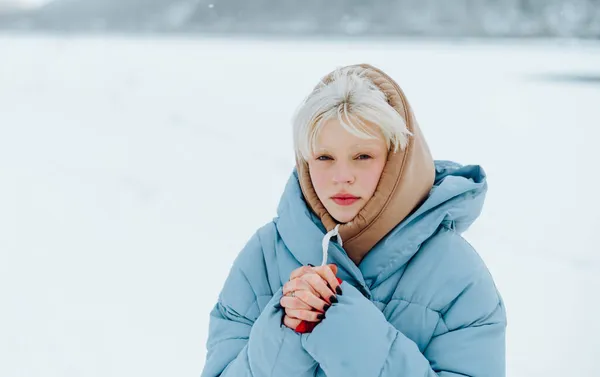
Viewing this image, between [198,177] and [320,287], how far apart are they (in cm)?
420

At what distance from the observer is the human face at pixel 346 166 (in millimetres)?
1063

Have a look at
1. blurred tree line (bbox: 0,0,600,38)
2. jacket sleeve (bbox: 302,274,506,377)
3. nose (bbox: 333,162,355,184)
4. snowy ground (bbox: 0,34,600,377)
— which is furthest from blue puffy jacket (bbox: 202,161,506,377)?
blurred tree line (bbox: 0,0,600,38)

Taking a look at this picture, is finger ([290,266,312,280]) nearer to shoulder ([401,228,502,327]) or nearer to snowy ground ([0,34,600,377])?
shoulder ([401,228,502,327])

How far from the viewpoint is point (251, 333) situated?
1.04m

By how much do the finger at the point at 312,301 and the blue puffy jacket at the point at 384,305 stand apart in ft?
0.06

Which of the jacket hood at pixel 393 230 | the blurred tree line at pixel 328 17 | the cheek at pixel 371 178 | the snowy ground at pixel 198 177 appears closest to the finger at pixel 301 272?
the jacket hood at pixel 393 230

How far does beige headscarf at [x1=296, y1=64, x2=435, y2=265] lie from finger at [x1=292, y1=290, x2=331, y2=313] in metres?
0.17

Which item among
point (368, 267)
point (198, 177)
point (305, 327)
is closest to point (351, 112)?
point (368, 267)

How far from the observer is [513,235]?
369 centimetres

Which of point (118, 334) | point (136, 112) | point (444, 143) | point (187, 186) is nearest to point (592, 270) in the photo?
point (444, 143)

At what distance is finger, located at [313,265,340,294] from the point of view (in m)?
0.97

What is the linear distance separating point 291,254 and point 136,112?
237 inches

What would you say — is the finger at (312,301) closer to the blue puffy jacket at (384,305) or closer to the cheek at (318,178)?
the blue puffy jacket at (384,305)

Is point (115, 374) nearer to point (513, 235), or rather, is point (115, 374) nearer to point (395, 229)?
point (395, 229)
